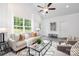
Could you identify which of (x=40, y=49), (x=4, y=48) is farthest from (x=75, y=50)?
(x=4, y=48)

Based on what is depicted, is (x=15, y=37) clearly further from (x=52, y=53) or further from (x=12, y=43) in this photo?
(x=52, y=53)

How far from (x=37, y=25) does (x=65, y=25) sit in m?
0.67

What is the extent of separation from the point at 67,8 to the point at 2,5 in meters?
1.49

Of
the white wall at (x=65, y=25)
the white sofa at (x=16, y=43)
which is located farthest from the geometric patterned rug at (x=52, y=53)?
the white wall at (x=65, y=25)

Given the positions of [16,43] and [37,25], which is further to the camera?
[37,25]

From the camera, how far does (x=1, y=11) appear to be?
2158 millimetres

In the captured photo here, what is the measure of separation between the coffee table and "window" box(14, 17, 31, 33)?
444 millimetres

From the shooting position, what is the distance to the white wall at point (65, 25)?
84.9 inches

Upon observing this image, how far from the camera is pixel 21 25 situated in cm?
227

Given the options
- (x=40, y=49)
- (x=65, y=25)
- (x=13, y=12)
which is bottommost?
(x=40, y=49)

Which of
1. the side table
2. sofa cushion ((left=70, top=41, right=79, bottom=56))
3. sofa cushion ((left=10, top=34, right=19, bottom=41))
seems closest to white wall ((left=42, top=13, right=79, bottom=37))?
sofa cushion ((left=70, top=41, right=79, bottom=56))

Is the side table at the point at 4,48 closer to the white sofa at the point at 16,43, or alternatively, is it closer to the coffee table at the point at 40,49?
the white sofa at the point at 16,43

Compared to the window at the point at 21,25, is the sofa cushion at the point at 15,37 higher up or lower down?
lower down

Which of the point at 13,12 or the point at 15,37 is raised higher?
the point at 13,12
